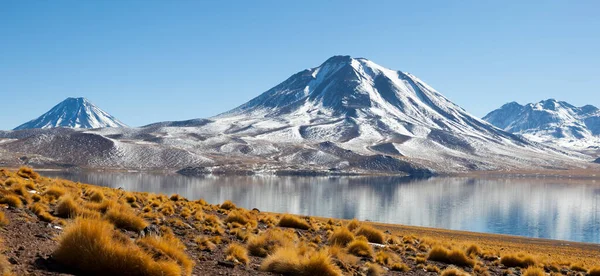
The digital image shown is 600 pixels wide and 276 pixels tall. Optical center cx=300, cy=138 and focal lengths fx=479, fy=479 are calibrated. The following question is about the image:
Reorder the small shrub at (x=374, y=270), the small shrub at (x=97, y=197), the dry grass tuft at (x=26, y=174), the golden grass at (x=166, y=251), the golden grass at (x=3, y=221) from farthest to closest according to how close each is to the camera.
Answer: the dry grass tuft at (x=26, y=174)
the small shrub at (x=97, y=197)
the small shrub at (x=374, y=270)
the golden grass at (x=3, y=221)
the golden grass at (x=166, y=251)

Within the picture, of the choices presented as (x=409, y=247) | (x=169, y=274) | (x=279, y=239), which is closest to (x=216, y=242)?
(x=279, y=239)

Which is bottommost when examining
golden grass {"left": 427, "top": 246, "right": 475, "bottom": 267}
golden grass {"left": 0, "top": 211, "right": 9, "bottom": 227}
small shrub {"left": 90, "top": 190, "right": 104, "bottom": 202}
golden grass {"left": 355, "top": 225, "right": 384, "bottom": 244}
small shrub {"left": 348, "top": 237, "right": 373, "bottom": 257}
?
golden grass {"left": 427, "top": 246, "right": 475, "bottom": 267}

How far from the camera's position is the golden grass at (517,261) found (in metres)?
17.3

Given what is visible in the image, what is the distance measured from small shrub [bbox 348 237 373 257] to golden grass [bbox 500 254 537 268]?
19.8 feet

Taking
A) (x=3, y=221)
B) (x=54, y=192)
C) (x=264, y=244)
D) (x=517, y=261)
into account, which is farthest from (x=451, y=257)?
(x=54, y=192)

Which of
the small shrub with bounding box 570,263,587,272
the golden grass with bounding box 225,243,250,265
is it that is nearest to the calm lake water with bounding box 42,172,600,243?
the small shrub with bounding box 570,263,587,272

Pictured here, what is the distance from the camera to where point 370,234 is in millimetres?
18547

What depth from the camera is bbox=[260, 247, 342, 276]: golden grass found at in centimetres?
1032

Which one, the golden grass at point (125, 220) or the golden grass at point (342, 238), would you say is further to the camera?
the golden grass at point (342, 238)

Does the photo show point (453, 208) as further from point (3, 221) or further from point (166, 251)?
point (3, 221)

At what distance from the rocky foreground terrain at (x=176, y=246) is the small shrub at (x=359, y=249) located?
31 mm

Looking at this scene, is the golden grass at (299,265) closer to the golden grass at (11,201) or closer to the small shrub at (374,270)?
the small shrub at (374,270)

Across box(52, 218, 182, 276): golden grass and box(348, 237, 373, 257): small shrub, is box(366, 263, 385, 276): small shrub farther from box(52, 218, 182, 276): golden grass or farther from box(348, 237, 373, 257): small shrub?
box(52, 218, 182, 276): golden grass

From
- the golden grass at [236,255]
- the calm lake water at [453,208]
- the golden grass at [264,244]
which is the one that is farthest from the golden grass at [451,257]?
the calm lake water at [453,208]
